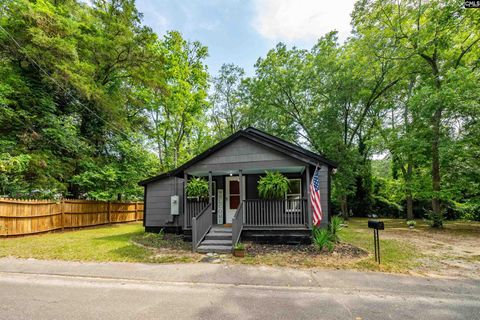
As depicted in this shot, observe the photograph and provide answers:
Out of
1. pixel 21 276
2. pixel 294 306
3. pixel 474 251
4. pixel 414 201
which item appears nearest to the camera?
pixel 294 306

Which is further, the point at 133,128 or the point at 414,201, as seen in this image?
the point at 414,201

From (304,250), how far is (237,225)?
92.9 inches

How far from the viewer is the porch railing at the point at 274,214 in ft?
27.5

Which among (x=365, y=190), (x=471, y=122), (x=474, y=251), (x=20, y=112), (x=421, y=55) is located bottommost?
(x=474, y=251)

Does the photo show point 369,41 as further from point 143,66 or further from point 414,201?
point 143,66

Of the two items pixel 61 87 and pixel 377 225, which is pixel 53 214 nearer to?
pixel 61 87

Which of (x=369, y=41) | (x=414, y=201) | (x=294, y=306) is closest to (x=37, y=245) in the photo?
(x=294, y=306)

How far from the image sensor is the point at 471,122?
12.0 metres

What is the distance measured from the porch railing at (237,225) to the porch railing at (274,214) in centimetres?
33

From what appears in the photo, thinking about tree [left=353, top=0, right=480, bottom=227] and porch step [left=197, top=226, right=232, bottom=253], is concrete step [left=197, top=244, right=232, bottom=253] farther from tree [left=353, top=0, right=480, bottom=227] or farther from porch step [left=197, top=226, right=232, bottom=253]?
tree [left=353, top=0, right=480, bottom=227]

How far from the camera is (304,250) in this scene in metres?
7.45

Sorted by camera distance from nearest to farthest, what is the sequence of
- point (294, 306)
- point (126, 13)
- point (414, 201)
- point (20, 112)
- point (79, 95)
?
point (294, 306), point (20, 112), point (79, 95), point (126, 13), point (414, 201)

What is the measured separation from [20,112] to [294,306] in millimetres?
15505

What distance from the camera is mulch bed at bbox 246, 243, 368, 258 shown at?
7.08 m
